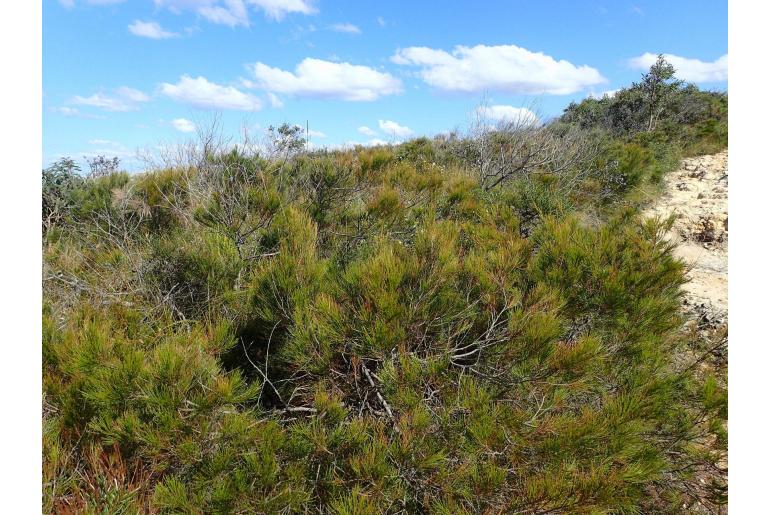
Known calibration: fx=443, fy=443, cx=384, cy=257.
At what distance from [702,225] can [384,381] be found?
7.90 m

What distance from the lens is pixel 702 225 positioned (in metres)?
7.48

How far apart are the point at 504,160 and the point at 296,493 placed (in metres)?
5.68

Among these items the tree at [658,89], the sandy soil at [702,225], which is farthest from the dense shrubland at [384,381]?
the tree at [658,89]

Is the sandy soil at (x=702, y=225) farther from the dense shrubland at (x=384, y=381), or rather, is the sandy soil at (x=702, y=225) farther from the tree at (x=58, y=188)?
the tree at (x=58, y=188)

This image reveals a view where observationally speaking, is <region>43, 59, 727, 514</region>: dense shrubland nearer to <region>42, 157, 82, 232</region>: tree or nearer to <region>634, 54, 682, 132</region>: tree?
<region>42, 157, 82, 232</region>: tree

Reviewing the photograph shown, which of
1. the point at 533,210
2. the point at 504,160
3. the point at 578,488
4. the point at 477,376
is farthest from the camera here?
the point at 504,160

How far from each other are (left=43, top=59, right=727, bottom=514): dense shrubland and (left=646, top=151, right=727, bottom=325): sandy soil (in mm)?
1482

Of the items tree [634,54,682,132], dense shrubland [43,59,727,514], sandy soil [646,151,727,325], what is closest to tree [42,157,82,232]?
dense shrubland [43,59,727,514]

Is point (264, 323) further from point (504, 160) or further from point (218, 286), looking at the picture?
point (504, 160)

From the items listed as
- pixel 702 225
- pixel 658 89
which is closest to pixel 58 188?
pixel 702 225

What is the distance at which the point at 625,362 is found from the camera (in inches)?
88.3

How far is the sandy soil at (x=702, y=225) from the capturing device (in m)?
5.24

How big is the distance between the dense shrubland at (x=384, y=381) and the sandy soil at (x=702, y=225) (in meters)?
1.48
